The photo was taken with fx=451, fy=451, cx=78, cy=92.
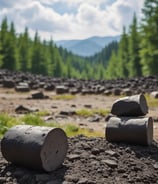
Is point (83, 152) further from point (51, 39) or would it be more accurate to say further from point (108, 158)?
point (51, 39)

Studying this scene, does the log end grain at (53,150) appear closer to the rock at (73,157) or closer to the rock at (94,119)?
the rock at (73,157)

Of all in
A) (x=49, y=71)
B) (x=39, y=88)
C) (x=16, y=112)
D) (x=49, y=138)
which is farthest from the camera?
(x=49, y=71)

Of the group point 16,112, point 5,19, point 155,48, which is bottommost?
point 16,112

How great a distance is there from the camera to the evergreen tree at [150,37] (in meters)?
55.0

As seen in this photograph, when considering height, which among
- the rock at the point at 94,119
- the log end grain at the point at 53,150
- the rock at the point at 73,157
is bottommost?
the rock at the point at 94,119

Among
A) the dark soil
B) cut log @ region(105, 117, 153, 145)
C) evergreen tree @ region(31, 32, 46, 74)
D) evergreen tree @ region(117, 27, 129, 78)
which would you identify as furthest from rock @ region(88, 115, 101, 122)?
evergreen tree @ region(31, 32, 46, 74)

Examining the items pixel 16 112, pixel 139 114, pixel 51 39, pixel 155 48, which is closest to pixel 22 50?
pixel 51 39

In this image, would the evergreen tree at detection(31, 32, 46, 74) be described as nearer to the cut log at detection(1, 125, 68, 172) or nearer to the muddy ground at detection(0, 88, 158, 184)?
the muddy ground at detection(0, 88, 158, 184)

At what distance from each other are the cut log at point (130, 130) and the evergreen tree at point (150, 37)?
46398 millimetres

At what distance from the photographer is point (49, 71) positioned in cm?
10231

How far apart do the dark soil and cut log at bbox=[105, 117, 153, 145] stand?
7.9 inches

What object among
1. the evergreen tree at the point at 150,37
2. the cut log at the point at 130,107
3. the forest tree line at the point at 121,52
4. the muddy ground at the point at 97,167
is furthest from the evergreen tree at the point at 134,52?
the muddy ground at the point at 97,167

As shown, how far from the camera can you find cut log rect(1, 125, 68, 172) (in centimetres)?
680

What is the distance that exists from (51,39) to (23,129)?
10384cm
